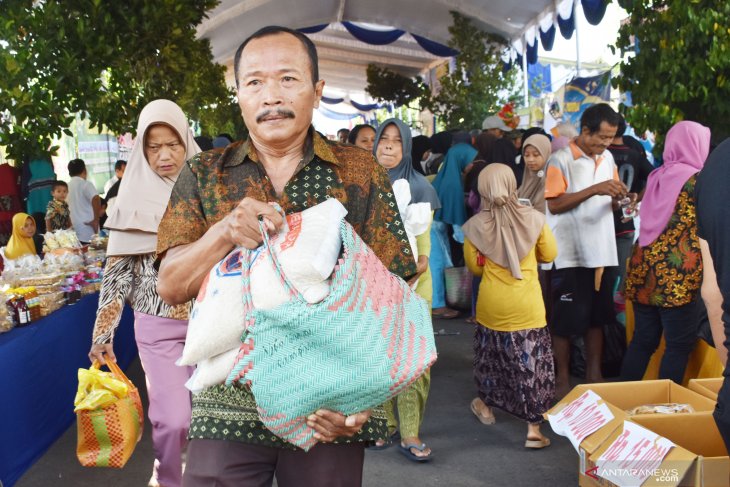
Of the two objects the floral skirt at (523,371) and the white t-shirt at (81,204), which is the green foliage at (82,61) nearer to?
the white t-shirt at (81,204)

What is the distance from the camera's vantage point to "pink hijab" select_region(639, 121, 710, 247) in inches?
156

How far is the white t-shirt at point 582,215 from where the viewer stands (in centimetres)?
500

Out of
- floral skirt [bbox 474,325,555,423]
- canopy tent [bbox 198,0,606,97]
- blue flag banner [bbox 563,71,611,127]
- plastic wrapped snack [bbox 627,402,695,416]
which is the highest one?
canopy tent [bbox 198,0,606,97]

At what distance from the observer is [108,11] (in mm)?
6332

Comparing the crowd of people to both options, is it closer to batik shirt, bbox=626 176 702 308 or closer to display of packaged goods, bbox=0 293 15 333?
batik shirt, bbox=626 176 702 308

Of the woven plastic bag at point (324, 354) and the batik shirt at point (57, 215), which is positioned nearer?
the woven plastic bag at point (324, 354)

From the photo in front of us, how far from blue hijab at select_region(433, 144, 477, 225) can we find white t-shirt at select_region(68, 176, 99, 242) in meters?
4.66

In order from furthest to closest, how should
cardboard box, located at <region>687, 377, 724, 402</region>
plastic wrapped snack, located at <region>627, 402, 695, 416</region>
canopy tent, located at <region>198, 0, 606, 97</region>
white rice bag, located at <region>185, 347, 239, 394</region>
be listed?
1. canopy tent, located at <region>198, 0, 606, 97</region>
2. cardboard box, located at <region>687, 377, 724, 402</region>
3. plastic wrapped snack, located at <region>627, 402, 695, 416</region>
4. white rice bag, located at <region>185, 347, 239, 394</region>

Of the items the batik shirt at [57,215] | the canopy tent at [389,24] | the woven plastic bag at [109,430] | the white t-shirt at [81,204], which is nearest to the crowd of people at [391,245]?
the woven plastic bag at [109,430]

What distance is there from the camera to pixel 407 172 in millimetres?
5039

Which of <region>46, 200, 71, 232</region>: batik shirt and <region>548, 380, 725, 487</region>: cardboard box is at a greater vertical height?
<region>46, 200, 71, 232</region>: batik shirt

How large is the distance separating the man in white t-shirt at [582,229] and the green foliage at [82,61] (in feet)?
13.0

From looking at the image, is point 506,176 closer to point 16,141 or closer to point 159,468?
point 159,468

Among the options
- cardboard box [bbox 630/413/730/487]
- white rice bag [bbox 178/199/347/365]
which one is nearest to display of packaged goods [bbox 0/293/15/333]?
white rice bag [bbox 178/199/347/365]
